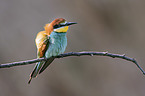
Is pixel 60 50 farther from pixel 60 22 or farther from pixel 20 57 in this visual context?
pixel 20 57

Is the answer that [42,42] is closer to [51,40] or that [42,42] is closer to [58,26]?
[51,40]

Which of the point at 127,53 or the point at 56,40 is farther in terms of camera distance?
the point at 127,53

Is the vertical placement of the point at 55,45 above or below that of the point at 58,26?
below

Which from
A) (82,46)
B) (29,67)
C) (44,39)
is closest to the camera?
(44,39)

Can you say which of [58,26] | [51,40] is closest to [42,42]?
[51,40]

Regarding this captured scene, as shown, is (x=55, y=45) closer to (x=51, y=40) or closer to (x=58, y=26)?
(x=51, y=40)

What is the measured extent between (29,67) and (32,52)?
22 cm

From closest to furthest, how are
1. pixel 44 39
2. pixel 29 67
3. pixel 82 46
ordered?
pixel 44 39, pixel 29 67, pixel 82 46

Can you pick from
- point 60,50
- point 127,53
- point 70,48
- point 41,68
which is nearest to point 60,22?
point 60,50

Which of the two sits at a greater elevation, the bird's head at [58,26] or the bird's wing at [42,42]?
the bird's head at [58,26]

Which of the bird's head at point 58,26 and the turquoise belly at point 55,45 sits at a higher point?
the bird's head at point 58,26

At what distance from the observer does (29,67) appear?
3111mm

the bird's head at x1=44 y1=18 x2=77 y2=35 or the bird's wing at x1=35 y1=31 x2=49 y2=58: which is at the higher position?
the bird's head at x1=44 y1=18 x2=77 y2=35

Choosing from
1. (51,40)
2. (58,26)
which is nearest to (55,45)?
(51,40)
